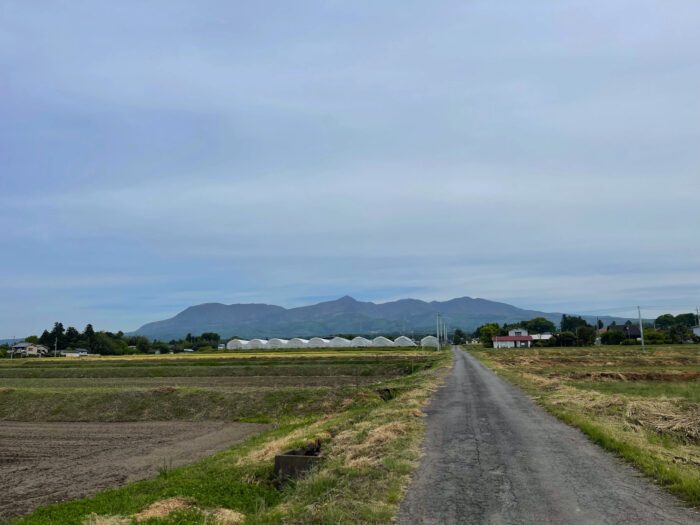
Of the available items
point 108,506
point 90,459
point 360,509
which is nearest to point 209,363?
point 90,459

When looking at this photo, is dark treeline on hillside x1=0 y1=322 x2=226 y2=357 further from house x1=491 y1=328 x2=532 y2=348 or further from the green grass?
the green grass

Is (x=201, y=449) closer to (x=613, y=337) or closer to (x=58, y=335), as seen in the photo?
(x=613, y=337)

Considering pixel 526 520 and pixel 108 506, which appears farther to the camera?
pixel 108 506

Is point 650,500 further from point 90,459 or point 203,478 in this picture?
point 90,459

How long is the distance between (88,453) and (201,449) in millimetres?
5581

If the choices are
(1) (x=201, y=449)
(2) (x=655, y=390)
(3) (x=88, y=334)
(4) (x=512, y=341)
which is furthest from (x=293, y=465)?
(3) (x=88, y=334)

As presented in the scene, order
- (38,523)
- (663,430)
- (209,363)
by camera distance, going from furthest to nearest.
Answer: (209,363)
(663,430)
(38,523)

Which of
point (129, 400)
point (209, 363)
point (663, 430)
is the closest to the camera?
point (663, 430)

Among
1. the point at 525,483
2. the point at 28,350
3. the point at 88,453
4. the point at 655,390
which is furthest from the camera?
the point at 28,350

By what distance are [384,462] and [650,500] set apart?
5942 mm

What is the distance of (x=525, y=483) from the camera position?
1055 centimetres

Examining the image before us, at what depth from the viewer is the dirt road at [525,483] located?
857 centimetres

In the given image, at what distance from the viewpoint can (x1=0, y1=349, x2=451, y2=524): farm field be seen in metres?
11.0

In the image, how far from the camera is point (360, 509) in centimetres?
898
